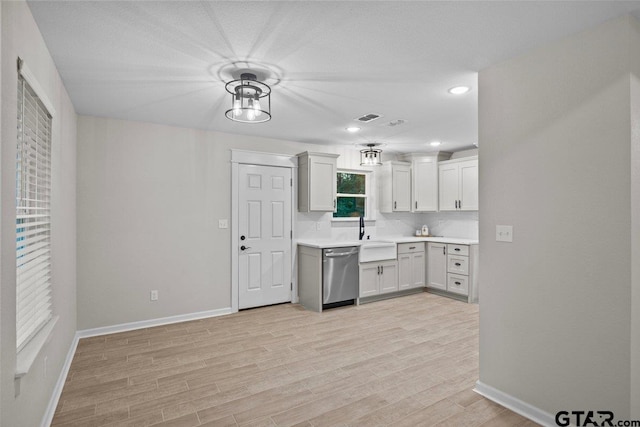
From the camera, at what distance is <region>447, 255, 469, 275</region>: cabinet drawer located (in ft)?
17.3

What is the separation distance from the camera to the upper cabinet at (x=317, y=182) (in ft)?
17.0

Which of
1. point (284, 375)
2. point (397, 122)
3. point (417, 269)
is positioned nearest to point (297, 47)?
point (397, 122)

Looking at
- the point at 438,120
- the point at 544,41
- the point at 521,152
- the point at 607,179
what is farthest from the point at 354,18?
the point at 438,120

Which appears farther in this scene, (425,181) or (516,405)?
(425,181)

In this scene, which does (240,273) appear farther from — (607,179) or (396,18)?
(607,179)

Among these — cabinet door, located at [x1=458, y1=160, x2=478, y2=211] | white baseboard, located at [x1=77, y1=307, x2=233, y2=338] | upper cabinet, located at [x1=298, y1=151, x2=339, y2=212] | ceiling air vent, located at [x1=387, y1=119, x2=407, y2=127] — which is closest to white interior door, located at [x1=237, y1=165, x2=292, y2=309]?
upper cabinet, located at [x1=298, y1=151, x2=339, y2=212]

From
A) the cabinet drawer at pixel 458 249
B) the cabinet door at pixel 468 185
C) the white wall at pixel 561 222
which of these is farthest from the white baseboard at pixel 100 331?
the cabinet door at pixel 468 185

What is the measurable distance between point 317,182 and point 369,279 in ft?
5.50

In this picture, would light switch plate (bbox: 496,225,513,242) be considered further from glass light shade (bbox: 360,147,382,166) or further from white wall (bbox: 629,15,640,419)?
glass light shade (bbox: 360,147,382,166)

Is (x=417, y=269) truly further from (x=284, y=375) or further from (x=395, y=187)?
(x=284, y=375)

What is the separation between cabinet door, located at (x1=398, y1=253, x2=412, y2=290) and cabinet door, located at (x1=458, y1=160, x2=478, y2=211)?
124 cm

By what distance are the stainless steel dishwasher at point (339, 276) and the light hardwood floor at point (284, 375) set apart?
1.52ft

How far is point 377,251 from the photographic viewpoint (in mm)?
5379

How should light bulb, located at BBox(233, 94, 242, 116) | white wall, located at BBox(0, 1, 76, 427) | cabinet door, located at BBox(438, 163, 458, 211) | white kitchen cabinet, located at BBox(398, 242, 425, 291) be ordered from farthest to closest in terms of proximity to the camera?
cabinet door, located at BBox(438, 163, 458, 211) → white kitchen cabinet, located at BBox(398, 242, 425, 291) → light bulb, located at BBox(233, 94, 242, 116) → white wall, located at BBox(0, 1, 76, 427)
